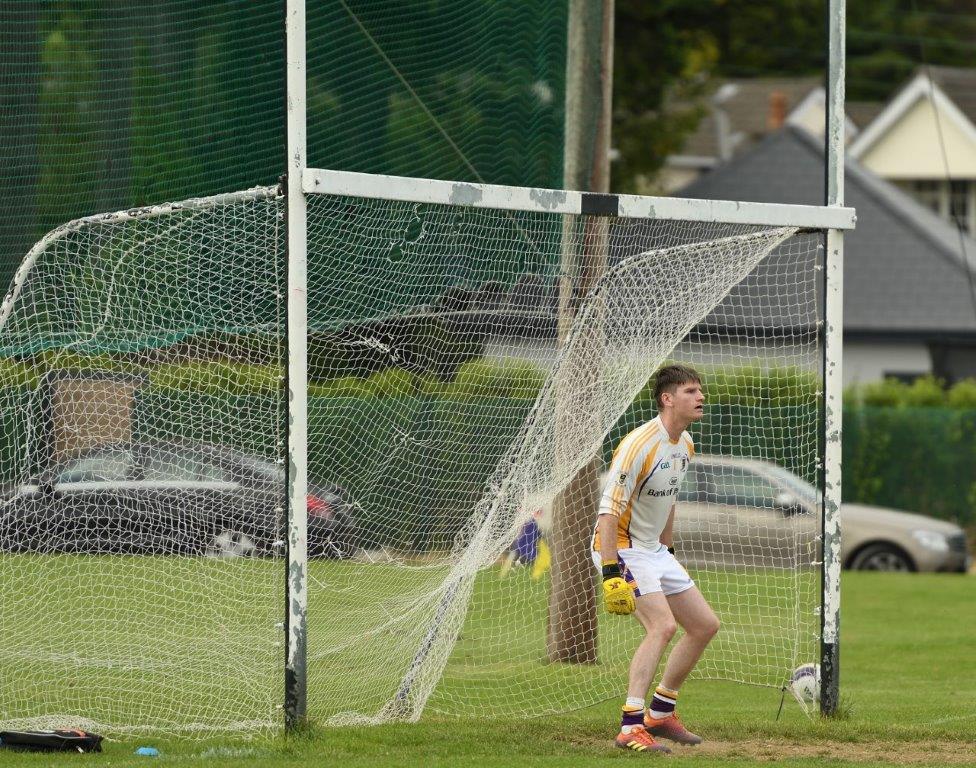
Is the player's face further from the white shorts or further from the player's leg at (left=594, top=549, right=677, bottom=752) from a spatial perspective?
the player's leg at (left=594, top=549, right=677, bottom=752)

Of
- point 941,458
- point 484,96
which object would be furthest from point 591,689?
point 941,458

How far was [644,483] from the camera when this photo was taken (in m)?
7.31

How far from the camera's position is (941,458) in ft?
73.4

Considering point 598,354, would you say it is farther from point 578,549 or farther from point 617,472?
point 578,549

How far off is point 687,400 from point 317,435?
2.34 meters

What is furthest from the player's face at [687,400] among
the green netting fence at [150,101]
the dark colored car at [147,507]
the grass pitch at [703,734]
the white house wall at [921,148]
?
the white house wall at [921,148]

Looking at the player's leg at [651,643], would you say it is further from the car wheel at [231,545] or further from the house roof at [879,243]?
the house roof at [879,243]

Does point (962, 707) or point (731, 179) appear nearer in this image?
point (962, 707)

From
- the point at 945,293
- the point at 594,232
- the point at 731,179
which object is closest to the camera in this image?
the point at 594,232

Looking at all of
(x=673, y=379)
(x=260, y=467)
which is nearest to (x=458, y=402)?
(x=260, y=467)

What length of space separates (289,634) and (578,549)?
377 centimetres

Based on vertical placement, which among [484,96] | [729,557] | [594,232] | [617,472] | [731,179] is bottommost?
[729,557]

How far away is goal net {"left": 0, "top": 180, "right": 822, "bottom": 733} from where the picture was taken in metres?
8.09

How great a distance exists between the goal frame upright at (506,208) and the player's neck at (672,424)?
3.82ft
